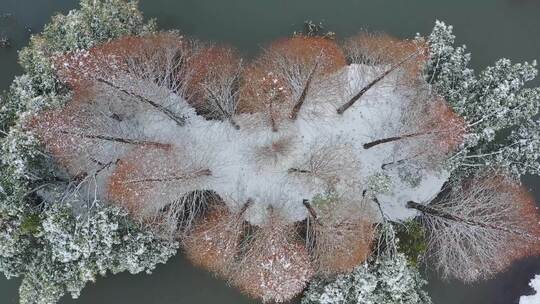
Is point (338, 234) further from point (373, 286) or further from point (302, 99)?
point (302, 99)

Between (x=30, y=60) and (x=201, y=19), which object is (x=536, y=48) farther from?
(x=30, y=60)

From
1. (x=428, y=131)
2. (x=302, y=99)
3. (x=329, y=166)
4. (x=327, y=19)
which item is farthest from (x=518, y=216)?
(x=327, y=19)

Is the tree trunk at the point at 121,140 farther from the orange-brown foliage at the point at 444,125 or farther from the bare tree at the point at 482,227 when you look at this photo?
the bare tree at the point at 482,227

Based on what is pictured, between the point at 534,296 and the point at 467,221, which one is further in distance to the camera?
the point at 534,296

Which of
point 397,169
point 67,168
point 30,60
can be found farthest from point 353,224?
point 30,60

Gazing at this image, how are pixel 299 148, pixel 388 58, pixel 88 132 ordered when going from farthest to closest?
pixel 299 148 < pixel 388 58 < pixel 88 132

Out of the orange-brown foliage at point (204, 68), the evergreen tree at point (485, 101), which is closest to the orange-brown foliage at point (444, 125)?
the evergreen tree at point (485, 101)

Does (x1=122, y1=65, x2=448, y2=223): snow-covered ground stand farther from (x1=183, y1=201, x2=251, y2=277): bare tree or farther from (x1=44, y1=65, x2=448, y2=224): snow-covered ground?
(x1=183, y1=201, x2=251, y2=277): bare tree

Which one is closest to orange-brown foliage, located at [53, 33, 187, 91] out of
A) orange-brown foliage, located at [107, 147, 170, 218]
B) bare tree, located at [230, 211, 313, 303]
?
orange-brown foliage, located at [107, 147, 170, 218]
